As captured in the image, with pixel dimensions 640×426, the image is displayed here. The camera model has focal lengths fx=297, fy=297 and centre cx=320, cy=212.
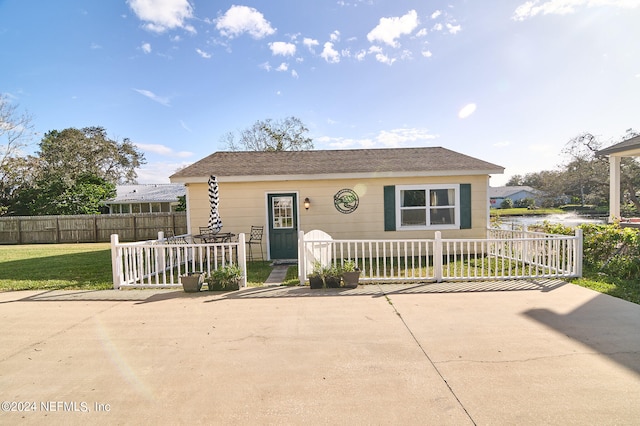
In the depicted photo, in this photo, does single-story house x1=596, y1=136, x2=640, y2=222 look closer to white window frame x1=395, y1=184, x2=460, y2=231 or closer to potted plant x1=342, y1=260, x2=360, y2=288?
white window frame x1=395, y1=184, x2=460, y2=231

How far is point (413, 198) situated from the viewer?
30.4 ft

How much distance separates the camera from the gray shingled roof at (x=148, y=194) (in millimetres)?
23719

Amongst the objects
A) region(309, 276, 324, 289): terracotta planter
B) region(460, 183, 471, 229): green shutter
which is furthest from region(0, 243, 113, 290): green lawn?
region(460, 183, 471, 229): green shutter

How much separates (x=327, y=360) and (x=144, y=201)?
24.8 m

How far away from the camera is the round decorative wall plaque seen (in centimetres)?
920

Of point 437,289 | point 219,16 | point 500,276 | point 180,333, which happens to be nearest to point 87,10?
point 219,16

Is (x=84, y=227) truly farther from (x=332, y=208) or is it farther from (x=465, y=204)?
(x=465, y=204)

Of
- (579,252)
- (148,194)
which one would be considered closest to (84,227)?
(148,194)

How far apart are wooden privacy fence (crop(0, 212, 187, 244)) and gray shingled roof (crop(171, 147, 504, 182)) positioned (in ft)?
29.1

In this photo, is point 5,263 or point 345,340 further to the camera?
point 5,263

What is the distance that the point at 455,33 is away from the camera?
902 centimetres

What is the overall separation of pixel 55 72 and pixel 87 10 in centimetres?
499

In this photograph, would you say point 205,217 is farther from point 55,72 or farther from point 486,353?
point 55,72

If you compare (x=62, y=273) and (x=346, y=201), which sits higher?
(x=346, y=201)
